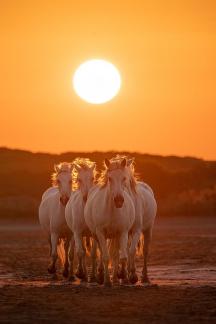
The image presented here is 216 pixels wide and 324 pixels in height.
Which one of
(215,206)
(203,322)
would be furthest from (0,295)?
(215,206)

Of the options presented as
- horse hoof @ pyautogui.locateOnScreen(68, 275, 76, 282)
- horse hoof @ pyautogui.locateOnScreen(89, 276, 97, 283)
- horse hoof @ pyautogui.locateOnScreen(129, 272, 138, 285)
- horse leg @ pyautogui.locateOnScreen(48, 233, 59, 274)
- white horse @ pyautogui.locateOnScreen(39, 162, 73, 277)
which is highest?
white horse @ pyautogui.locateOnScreen(39, 162, 73, 277)

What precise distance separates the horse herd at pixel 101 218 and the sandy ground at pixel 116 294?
1.60ft

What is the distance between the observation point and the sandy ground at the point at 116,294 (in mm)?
15773

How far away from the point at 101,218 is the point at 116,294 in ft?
7.35

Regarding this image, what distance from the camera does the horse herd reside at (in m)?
20.7

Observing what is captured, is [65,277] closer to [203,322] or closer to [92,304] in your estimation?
[92,304]

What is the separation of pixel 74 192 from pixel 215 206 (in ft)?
104

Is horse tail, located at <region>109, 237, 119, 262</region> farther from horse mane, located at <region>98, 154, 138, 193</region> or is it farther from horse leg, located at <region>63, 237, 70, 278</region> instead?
horse leg, located at <region>63, 237, 70, 278</region>

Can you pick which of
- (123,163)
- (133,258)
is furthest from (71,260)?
(123,163)

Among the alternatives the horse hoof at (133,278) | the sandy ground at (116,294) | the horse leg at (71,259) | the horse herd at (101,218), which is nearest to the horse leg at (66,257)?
the horse herd at (101,218)

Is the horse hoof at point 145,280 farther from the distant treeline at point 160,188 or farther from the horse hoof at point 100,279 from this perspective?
the distant treeline at point 160,188

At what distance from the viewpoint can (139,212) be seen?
21922mm

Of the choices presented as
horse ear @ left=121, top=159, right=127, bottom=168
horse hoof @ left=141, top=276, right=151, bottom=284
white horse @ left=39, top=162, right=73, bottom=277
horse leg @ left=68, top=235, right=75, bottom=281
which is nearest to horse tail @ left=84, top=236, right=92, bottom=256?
horse leg @ left=68, top=235, right=75, bottom=281

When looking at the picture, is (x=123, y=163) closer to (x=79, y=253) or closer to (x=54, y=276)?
(x=79, y=253)
